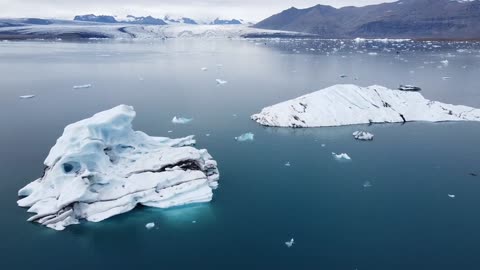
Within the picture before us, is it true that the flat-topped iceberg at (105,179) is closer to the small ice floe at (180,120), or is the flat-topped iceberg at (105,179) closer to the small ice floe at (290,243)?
Result: the small ice floe at (290,243)

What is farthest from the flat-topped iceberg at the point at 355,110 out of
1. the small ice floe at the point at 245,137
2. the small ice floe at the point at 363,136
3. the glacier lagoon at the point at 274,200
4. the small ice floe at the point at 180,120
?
the small ice floe at the point at 180,120

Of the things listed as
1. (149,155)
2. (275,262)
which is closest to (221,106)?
(149,155)

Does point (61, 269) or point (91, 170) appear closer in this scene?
point (61, 269)

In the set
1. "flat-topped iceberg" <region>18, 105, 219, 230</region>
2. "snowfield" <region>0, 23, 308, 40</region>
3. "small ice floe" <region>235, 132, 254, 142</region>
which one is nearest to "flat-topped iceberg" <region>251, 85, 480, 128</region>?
"small ice floe" <region>235, 132, 254, 142</region>

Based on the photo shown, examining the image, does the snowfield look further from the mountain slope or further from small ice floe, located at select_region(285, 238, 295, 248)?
small ice floe, located at select_region(285, 238, 295, 248)

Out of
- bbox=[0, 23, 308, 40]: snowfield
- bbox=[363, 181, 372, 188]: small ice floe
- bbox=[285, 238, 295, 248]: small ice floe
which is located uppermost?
bbox=[0, 23, 308, 40]: snowfield

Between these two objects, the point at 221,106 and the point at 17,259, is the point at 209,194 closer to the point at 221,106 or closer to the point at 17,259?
the point at 17,259
